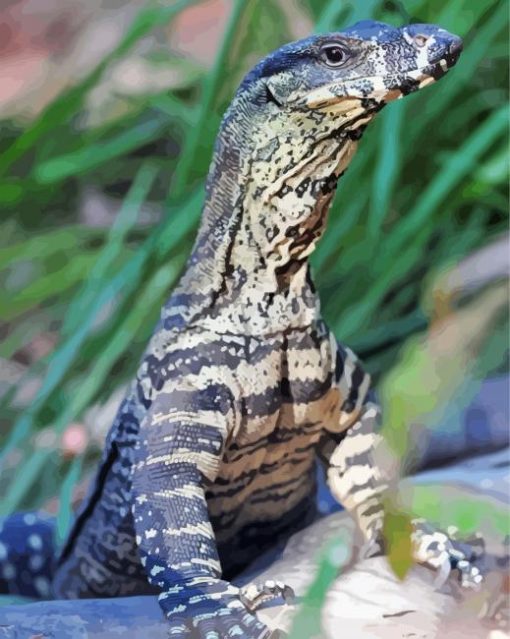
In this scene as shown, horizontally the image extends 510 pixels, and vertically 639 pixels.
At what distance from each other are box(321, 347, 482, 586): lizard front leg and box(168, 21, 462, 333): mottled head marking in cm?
12

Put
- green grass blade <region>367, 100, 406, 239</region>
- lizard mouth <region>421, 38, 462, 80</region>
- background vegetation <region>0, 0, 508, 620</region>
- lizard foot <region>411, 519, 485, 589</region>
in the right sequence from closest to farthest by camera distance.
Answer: lizard mouth <region>421, 38, 462, 80</region>
lizard foot <region>411, 519, 485, 589</region>
background vegetation <region>0, 0, 508, 620</region>
green grass blade <region>367, 100, 406, 239</region>

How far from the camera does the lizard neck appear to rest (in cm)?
89

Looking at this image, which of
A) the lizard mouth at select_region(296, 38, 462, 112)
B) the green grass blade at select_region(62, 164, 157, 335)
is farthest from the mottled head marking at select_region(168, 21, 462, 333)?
the green grass blade at select_region(62, 164, 157, 335)

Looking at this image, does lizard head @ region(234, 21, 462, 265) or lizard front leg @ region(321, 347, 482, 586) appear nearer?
lizard head @ region(234, 21, 462, 265)

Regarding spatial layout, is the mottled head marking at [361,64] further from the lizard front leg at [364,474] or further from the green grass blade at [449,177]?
the green grass blade at [449,177]

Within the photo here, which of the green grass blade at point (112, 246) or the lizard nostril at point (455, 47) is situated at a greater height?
the lizard nostril at point (455, 47)

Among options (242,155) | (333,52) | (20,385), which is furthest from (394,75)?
(20,385)

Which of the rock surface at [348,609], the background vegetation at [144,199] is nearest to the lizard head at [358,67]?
the background vegetation at [144,199]

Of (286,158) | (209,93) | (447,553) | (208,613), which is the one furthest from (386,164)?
(208,613)

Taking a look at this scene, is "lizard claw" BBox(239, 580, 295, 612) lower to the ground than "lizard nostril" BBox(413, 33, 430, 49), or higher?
lower

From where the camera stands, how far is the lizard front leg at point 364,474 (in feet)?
3.24

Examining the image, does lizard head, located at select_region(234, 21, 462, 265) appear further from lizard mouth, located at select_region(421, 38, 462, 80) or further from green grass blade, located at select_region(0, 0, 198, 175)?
green grass blade, located at select_region(0, 0, 198, 175)

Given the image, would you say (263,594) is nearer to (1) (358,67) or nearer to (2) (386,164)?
(1) (358,67)

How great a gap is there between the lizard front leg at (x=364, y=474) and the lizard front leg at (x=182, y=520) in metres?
0.17
